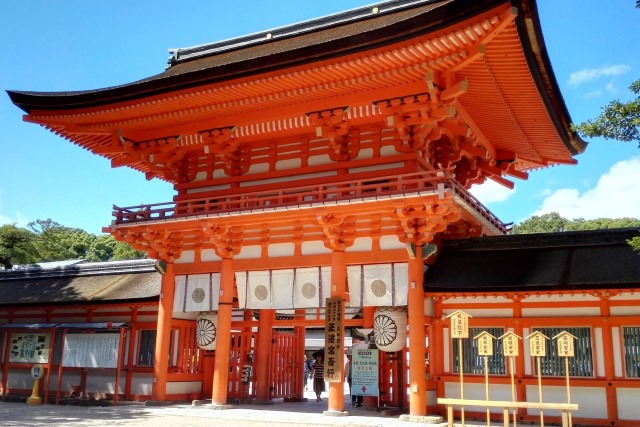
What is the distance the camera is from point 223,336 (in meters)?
14.7

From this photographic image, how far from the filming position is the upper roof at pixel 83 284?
681 inches

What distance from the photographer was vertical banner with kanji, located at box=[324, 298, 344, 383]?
518 inches

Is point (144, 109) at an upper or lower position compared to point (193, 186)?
upper

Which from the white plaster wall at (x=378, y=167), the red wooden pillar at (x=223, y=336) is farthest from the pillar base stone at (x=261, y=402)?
the white plaster wall at (x=378, y=167)

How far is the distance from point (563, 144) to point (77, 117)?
13400 mm

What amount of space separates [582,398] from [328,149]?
8110 millimetres

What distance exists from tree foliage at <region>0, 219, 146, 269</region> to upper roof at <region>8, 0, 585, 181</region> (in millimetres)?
14332

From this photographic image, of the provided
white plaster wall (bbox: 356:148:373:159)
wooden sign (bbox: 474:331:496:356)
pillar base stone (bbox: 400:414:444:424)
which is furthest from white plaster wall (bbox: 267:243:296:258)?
wooden sign (bbox: 474:331:496:356)

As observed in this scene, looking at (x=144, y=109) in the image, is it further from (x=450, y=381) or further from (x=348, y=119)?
(x=450, y=381)

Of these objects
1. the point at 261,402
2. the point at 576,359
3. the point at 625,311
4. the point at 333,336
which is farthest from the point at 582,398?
the point at 261,402

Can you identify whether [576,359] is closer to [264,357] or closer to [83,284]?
[264,357]

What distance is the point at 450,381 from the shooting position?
12922 millimetres

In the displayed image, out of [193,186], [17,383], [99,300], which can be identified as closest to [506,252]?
[193,186]

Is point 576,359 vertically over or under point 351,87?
under
